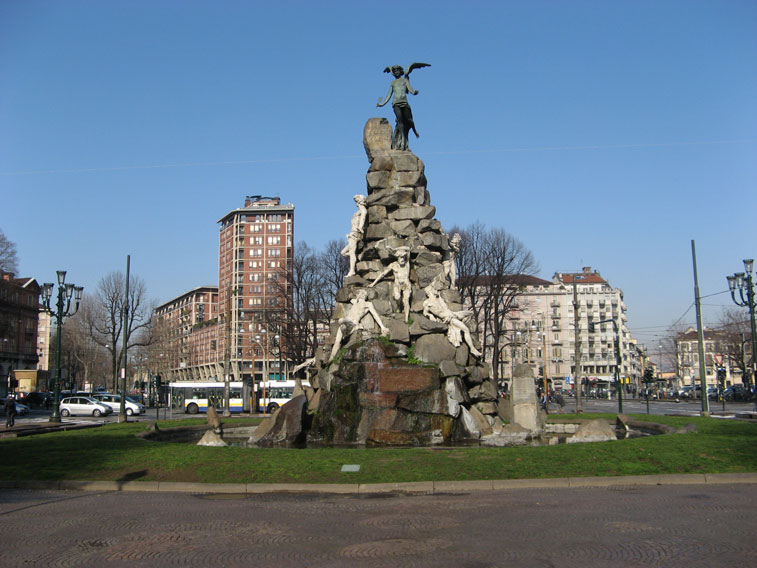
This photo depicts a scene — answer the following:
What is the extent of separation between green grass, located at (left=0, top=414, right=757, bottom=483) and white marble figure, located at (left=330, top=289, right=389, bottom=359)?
6191mm

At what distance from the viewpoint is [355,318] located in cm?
2198

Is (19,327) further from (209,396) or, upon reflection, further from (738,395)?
A: (738,395)

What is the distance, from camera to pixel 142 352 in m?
88.6

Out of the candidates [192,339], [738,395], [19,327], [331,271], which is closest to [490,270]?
[331,271]

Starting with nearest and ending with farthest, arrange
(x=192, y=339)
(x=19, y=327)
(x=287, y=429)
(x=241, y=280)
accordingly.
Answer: (x=287, y=429) → (x=19, y=327) → (x=241, y=280) → (x=192, y=339)

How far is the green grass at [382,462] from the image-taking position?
12750 millimetres

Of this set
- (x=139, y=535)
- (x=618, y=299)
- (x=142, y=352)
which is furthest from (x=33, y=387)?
(x=618, y=299)

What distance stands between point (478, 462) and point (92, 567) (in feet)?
27.1

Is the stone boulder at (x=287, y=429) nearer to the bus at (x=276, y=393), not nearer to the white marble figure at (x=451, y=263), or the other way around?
the white marble figure at (x=451, y=263)

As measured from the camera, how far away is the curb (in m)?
11.9

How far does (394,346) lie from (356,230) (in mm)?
5493

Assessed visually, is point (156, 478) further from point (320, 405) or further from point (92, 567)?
point (320, 405)

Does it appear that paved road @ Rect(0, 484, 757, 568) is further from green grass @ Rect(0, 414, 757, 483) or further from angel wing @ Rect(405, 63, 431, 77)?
angel wing @ Rect(405, 63, 431, 77)

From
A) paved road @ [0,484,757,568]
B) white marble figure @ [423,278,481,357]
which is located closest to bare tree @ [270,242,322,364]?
white marble figure @ [423,278,481,357]
